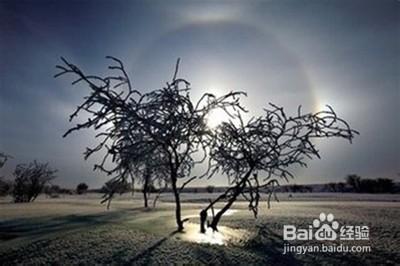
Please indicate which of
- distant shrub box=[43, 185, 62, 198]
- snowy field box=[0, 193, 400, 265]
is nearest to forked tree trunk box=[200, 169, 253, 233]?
snowy field box=[0, 193, 400, 265]

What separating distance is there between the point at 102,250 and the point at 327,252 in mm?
1900

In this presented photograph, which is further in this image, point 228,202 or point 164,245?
point 228,202

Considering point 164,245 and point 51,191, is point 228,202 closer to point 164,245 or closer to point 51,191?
point 164,245

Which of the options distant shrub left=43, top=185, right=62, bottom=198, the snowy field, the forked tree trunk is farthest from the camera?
distant shrub left=43, top=185, right=62, bottom=198

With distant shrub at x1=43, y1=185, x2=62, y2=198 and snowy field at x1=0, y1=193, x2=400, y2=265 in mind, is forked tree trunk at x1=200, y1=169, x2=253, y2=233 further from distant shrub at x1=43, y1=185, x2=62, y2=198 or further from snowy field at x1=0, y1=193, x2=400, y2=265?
distant shrub at x1=43, y1=185, x2=62, y2=198

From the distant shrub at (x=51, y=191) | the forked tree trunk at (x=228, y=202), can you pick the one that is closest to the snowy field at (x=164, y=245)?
the forked tree trunk at (x=228, y=202)

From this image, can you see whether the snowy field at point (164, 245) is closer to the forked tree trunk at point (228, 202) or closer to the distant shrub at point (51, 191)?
the forked tree trunk at point (228, 202)

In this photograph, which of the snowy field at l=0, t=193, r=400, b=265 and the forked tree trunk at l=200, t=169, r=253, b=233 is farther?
the forked tree trunk at l=200, t=169, r=253, b=233

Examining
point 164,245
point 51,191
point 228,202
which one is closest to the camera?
point 164,245

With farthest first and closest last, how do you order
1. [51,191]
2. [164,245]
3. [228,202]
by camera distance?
1. [51,191]
2. [228,202]
3. [164,245]

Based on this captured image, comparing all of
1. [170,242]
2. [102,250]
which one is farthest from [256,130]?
[102,250]

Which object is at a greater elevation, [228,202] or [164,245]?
[228,202]

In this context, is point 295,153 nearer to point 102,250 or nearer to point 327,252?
point 327,252

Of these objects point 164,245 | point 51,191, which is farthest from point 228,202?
point 51,191
